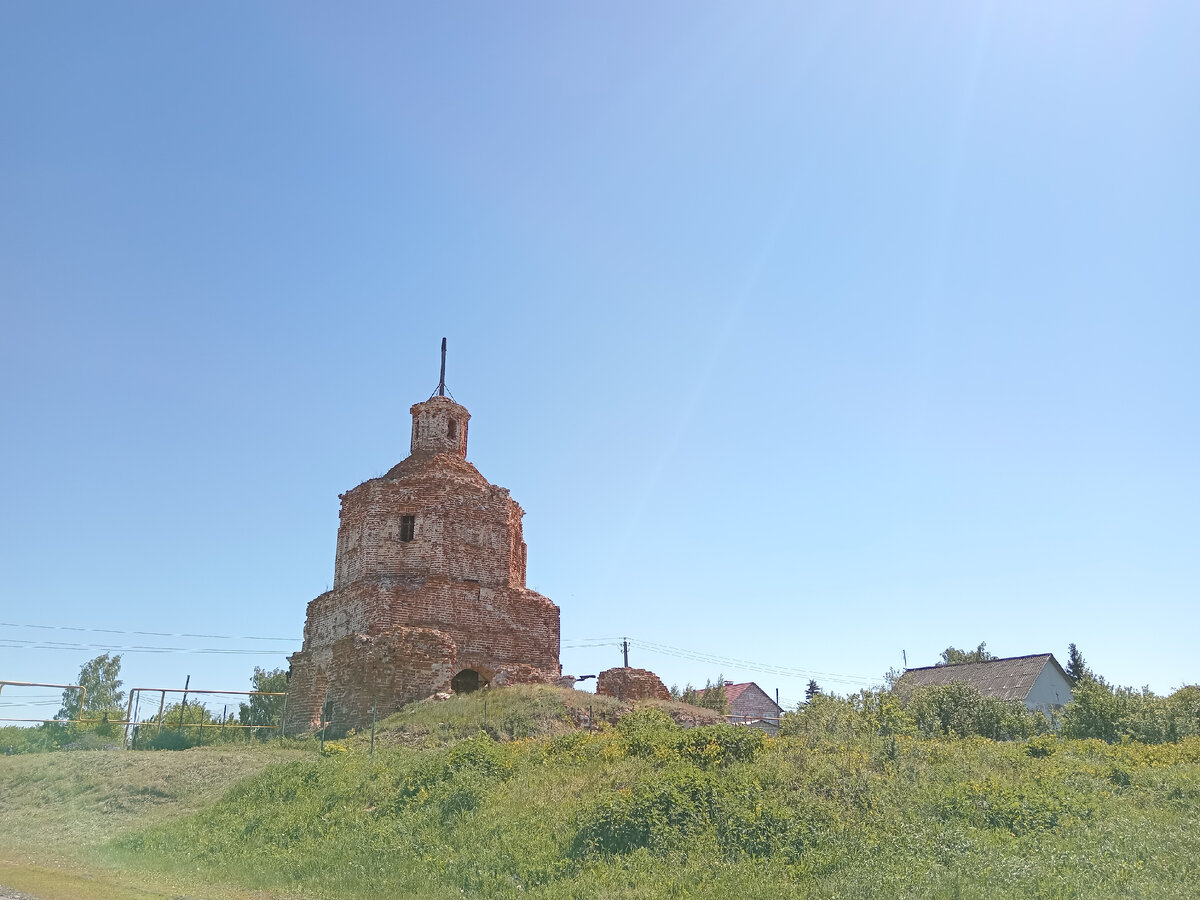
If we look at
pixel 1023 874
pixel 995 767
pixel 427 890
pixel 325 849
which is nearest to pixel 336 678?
pixel 325 849

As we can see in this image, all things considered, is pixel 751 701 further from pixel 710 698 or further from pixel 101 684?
pixel 101 684

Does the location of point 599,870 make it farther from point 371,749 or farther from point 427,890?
point 371,749

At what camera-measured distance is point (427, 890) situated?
9.66 meters

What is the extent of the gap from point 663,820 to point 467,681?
52.5 feet

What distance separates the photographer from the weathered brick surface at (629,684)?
24828 millimetres

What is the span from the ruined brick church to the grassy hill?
19.1ft

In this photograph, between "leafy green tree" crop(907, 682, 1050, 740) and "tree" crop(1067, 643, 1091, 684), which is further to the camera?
"tree" crop(1067, 643, 1091, 684)

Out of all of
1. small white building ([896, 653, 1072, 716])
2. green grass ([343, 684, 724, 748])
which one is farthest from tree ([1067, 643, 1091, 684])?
green grass ([343, 684, 724, 748])

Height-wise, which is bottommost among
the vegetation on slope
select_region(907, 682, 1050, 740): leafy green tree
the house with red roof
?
the vegetation on slope

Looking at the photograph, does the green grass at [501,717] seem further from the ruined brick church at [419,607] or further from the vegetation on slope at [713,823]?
the vegetation on slope at [713,823]

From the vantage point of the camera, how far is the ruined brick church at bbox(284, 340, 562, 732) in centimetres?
2219

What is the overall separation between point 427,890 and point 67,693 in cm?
4521

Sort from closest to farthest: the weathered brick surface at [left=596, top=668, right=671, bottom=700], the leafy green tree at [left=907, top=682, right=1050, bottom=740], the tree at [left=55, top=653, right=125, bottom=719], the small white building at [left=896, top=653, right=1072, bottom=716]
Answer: the leafy green tree at [left=907, top=682, right=1050, bottom=740] → the weathered brick surface at [left=596, top=668, right=671, bottom=700] → the small white building at [left=896, top=653, right=1072, bottom=716] → the tree at [left=55, top=653, right=125, bottom=719]

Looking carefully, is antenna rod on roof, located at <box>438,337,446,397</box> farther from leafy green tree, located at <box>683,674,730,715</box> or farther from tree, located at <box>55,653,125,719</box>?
tree, located at <box>55,653,125,719</box>
